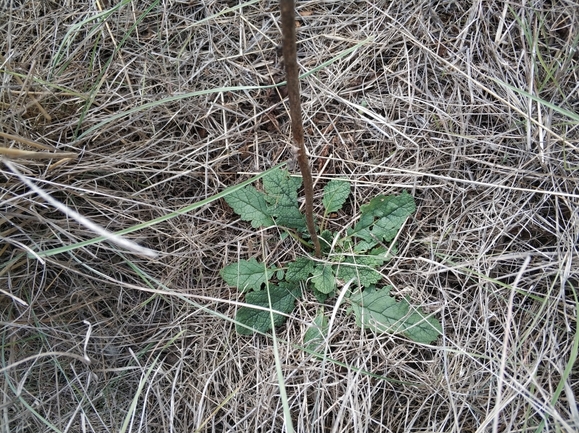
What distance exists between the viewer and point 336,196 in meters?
1.52

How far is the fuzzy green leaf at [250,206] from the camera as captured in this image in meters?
1.53

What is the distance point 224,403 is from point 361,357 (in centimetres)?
→ 39

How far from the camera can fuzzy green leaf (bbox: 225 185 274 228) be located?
1525mm

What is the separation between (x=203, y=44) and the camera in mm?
1610

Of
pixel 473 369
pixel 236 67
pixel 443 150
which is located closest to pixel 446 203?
pixel 443 150

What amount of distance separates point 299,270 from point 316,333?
→ 0.59 ft

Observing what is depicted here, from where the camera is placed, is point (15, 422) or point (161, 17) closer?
point (15, 422)

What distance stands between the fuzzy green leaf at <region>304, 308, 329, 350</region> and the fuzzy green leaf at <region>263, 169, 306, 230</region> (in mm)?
267

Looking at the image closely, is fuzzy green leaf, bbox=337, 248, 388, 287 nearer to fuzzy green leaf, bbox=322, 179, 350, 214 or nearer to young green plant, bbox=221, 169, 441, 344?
Answer: young green plant, bbox=221, 169, 441, 344

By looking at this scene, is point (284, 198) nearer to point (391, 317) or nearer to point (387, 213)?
point (387, 213)

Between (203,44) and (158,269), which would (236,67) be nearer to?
(203,44)

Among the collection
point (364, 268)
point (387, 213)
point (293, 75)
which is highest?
point (293, 75)

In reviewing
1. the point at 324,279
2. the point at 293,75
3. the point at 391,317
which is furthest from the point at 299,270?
the point at 293,75

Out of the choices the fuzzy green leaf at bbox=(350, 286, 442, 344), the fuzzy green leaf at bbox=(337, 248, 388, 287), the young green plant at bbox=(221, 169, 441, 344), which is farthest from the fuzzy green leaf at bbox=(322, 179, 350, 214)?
the fuzzy green leaf at bbox=(350, 286, 442, 344)
